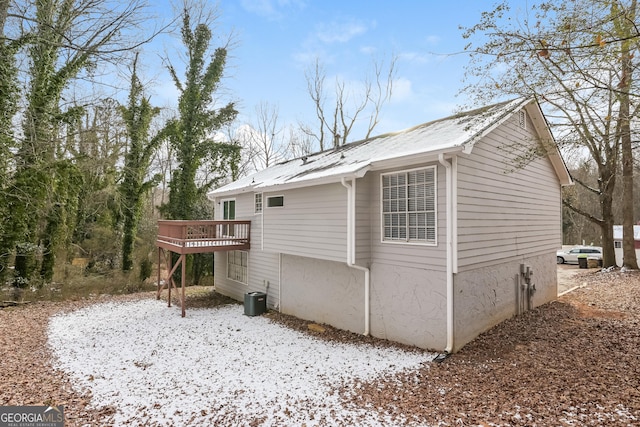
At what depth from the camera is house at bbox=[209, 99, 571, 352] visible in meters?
7.05

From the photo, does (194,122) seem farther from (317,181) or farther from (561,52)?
(561,52)

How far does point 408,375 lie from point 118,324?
28.6 feet

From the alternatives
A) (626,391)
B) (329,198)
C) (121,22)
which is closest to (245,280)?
(329,198)

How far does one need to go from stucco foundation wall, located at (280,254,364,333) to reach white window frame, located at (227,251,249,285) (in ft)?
8.13

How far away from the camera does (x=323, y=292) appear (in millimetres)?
9656

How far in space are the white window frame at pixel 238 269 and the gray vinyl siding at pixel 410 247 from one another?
21.0 feet

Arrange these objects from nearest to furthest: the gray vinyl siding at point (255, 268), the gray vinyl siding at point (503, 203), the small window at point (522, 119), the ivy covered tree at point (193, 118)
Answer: the gray vinyl siding at point (503, 203) → the small window at point (522, 119) → the gray vinyl siding at point (255, 268) → the ivy covered tree at point (193, 118)

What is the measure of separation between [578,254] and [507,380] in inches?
890

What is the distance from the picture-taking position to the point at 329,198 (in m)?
8.72

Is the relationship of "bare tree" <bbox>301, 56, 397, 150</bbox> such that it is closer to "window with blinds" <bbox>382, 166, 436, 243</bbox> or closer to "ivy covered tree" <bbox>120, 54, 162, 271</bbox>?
"ivy covered tree" <bbox>120, 54, 162, 271</bbox>

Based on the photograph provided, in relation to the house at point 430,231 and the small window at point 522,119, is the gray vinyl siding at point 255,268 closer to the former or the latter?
the house at point 430,231

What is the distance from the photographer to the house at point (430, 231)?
7051 millimetres

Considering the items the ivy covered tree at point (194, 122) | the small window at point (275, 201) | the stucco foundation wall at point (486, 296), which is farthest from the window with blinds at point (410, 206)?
the ivy covered tree at point (194, 122)

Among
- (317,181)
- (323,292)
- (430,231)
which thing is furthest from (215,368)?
(430,231)
